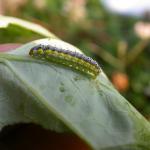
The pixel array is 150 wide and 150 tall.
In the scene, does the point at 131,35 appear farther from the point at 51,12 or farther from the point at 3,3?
the point at 3,3

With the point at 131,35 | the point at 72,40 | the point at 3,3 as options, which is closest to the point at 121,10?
the point at 131,35

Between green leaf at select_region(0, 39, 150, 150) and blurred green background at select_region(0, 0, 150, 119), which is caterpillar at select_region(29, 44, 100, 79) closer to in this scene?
green leaf at select_region(0, 39, 150, 150)

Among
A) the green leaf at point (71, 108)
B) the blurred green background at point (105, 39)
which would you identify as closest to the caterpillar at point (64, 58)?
the green leaf at point (71, 108)

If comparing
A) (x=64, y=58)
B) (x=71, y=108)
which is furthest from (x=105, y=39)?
(x=71, y=108)

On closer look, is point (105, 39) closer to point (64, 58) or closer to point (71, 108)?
point (64, 58)

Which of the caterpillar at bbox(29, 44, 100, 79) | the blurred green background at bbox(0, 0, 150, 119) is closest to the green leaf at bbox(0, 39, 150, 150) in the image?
the caterpillar at bbox(29, 44, 100, 79)

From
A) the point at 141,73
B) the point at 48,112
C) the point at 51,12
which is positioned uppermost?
the point at 48,112
